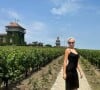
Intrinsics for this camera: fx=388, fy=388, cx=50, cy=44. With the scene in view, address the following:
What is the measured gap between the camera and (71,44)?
11.6 m

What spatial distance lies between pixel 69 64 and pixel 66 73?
11.2 inches

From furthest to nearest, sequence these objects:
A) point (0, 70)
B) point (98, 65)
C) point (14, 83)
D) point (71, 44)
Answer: point (98, 65) < point (14, 83) < point (0, 70) < point (71, 44)

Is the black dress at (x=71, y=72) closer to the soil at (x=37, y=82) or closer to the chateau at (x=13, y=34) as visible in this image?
the soil at (x=37, y=82)

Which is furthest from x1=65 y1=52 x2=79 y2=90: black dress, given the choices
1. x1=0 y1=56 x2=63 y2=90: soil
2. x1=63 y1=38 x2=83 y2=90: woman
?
x1=0 y1=56 x2=63 y2=90: soil

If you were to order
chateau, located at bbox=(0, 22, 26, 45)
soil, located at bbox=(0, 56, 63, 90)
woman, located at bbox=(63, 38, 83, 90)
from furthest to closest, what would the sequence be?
chateau, located at bbox=(0, 22, 26, 45) < soil, located at bbox=(0, 56, 63, 90) < woman, located at bbox=(63, 38, 83, 90)

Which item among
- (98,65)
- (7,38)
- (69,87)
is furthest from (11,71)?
(7,38)

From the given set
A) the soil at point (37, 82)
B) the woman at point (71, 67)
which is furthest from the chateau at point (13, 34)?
the woman at point (71, 67)

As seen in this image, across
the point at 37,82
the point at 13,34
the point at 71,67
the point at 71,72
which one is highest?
the point at 13,34

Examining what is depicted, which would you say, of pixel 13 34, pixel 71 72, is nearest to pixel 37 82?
pixel 71 72

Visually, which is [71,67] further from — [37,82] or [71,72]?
[37,82]

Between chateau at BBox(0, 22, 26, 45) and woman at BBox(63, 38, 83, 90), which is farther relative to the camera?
chateau at BBox(0, 22, 26, 45)

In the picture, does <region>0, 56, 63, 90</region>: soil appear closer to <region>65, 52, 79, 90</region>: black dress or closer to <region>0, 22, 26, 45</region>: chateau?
<region>65, 52, 79, 90</region>: black dress

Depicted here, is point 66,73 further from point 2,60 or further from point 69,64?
point 2,60

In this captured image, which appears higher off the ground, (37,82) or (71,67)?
(71,67)
